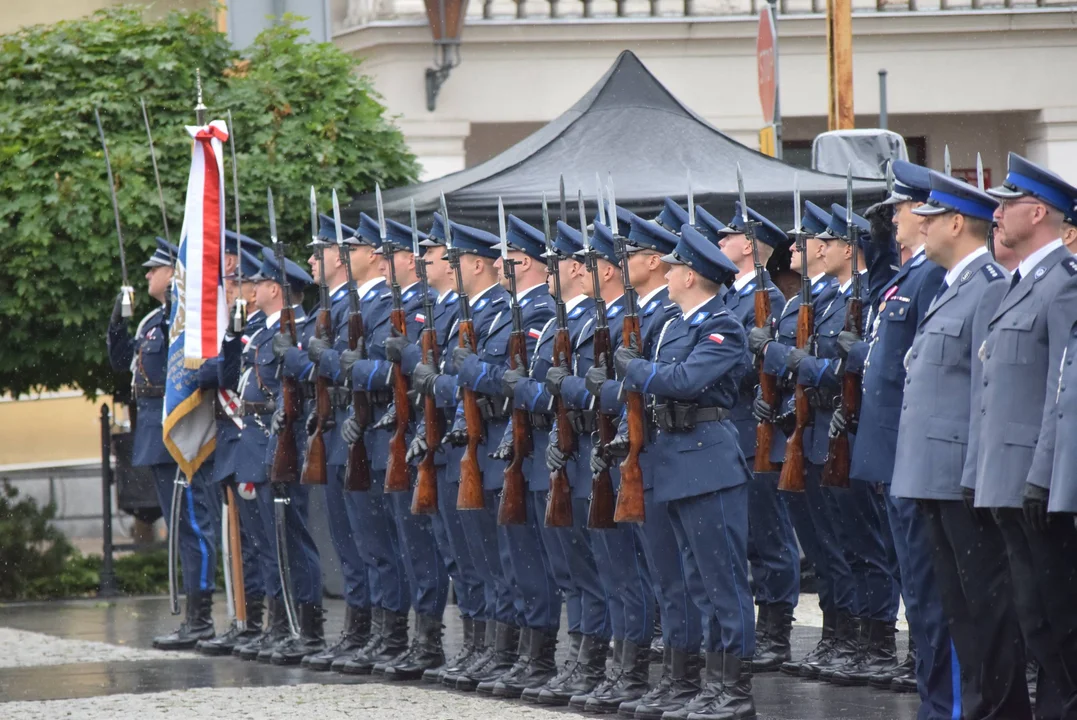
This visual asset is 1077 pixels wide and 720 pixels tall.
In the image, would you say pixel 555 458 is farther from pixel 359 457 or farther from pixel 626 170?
pixel 626 170

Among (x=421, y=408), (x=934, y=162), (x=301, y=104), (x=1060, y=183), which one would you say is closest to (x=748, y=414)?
Answer: (x=421, y=408)

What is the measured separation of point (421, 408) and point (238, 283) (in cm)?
182

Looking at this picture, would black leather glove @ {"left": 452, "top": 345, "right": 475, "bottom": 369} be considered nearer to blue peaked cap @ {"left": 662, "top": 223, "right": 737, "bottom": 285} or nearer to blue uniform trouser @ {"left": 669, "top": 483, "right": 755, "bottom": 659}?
blue peaked cap @ {"left": 662, "top": 223, "right": 737, "bottom": 285}

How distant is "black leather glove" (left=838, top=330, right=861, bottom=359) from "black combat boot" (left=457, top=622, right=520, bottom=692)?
77.7 inches

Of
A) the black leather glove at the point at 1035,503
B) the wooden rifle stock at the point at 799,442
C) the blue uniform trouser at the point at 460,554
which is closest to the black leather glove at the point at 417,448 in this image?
the blue uniform trouser at the point at 460,554

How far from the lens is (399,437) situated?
938 cm

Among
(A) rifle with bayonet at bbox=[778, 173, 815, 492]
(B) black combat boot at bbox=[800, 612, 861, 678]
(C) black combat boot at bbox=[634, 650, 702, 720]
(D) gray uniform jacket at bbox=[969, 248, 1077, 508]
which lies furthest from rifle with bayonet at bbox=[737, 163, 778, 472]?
(D) gray uniform jacket at bbox=[969, 248, 1077, 508]

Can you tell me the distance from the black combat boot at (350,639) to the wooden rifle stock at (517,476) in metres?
1.59

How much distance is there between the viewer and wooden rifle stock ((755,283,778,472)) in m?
8.94

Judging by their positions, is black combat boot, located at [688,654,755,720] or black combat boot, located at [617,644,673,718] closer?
black combat boot, located at [688,654,755,720]

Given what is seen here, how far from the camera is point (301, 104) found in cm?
1259

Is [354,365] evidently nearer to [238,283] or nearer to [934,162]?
[238,283]

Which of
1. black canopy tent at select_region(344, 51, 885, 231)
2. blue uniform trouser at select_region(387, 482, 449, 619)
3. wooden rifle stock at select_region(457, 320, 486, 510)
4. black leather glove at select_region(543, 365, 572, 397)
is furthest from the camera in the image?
black canopy tent at select_region(344, 51, 885, 231)

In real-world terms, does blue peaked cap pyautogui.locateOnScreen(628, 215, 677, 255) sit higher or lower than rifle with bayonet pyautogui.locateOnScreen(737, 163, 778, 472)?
higher
